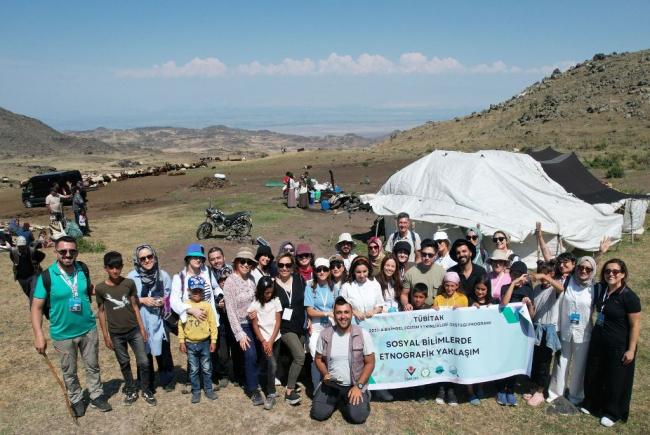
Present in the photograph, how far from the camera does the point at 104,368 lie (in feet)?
23.7

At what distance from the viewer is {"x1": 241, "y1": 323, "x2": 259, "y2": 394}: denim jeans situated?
19.4 ft

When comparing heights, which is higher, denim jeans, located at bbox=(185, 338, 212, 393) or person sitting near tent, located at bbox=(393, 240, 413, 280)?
person sitting near tent, located at bbox=(393, 240, 413, 280)

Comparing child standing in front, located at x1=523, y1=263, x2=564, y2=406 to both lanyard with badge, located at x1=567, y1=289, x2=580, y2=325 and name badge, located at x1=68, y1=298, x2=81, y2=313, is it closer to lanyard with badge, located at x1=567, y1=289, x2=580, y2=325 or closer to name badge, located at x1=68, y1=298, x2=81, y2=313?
lanyard with badge, located at x1=567, y1=289, x2=580, y2=325

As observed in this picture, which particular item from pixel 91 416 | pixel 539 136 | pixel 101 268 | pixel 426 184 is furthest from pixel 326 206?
pixel 539 136

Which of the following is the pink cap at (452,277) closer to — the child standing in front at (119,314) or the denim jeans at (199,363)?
→ the denim jeans at (199,363)

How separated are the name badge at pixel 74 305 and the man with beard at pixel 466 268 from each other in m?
4.57

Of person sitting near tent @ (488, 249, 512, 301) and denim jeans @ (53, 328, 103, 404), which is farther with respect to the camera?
person sitting near tent @ (488, 249, 512, 301)

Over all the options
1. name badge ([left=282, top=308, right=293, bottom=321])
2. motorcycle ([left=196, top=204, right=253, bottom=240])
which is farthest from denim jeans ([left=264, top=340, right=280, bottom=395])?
motorcycle ([left=196, top=204, right=253, bottom=240])

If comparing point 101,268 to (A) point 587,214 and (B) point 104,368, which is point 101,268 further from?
(A) point 587,214

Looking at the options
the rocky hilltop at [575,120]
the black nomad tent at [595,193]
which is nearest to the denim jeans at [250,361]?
the black nomad tent at [595,193]

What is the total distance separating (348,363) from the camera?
542cm

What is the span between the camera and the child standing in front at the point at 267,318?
5.68 metres

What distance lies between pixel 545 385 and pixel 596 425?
0.71 meters

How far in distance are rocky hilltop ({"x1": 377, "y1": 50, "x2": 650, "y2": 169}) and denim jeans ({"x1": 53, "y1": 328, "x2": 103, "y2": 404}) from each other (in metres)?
32.5
